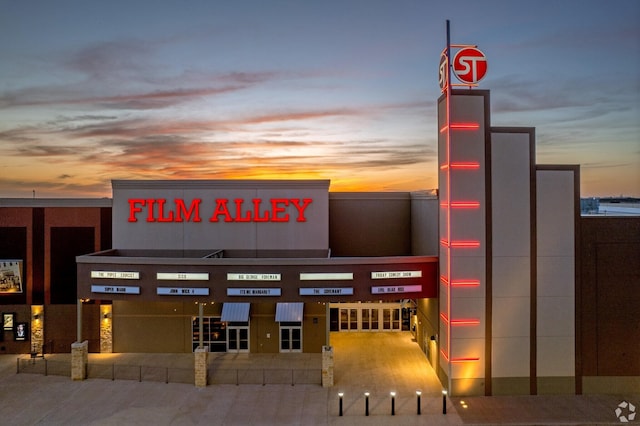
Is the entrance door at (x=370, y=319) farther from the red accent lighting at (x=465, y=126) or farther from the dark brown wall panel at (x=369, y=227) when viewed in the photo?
the red accent lighting at (x=465, y=126)

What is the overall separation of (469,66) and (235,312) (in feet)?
63.0

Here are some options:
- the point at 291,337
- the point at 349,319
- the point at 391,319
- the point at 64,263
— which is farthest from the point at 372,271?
the point at 64,263

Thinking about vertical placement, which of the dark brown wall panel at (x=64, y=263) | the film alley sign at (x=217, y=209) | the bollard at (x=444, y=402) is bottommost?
the bollard at (x=444, y=402)

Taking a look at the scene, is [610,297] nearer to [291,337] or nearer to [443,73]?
[443,73]

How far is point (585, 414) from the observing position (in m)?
19.4

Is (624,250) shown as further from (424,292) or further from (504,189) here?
(424,292)

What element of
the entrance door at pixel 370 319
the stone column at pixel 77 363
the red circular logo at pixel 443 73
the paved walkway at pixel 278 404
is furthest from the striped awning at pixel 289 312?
the red circular logo at pixel 443 73

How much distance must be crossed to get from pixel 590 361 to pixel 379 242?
14833mm

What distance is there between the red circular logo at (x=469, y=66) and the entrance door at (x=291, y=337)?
17.1 meters

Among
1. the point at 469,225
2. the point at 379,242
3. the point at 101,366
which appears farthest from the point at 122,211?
the point at 469,225

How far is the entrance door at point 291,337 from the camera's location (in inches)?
1104

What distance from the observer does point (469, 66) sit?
21.8 m

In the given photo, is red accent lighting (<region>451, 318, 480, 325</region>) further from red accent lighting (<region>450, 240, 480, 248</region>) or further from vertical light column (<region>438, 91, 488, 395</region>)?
red accent lighting (<region>450, 240, 480, 248</region>)

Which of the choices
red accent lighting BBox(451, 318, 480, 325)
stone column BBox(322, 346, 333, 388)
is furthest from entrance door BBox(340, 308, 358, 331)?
red accent lighting BBox(451, 318, 480, 325)
